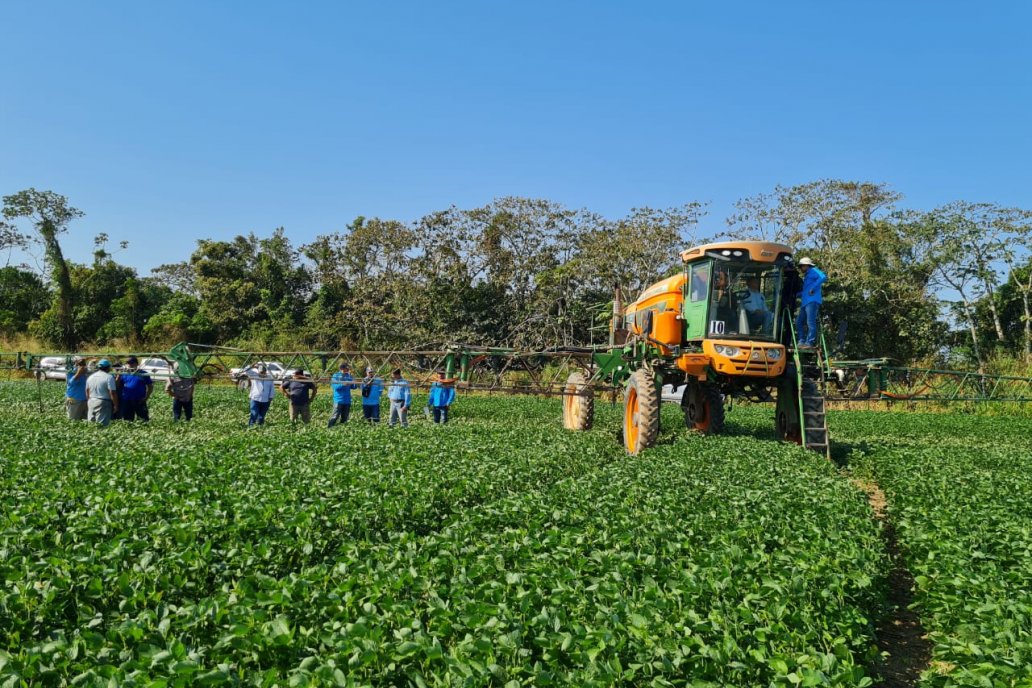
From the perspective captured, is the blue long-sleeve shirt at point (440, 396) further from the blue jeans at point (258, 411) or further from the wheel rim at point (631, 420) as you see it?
the wheel rim at point (631, 420)

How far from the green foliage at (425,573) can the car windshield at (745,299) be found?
307cm

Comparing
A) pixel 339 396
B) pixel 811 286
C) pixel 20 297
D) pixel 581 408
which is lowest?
pixel 581 408

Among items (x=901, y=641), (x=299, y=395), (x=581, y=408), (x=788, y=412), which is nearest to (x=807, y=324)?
(x=788, y=412)

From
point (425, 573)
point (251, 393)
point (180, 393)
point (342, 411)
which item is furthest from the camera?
point (342, 411)

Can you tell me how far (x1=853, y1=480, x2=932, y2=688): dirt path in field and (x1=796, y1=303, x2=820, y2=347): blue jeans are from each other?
530 cm

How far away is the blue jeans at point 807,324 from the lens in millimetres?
11875

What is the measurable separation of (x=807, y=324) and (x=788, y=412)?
193 centimetres

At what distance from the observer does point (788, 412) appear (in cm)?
1310

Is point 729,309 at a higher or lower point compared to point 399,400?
higher

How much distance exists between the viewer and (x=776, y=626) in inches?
161

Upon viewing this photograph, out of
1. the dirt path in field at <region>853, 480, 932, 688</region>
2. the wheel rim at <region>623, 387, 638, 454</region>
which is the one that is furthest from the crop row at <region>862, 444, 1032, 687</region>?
the wheel rim at <region>623, 387, 638, 454</region>

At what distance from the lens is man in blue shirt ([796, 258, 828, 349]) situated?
38.7ft

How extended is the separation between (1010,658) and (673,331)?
29.0 feet

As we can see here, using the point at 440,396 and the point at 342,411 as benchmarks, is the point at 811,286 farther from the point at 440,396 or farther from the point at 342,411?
the point at 342,411
